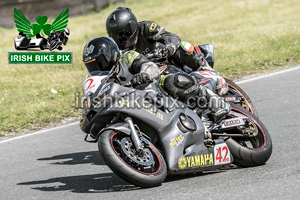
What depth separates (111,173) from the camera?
19.1 feet

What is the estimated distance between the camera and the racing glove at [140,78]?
5.11 m

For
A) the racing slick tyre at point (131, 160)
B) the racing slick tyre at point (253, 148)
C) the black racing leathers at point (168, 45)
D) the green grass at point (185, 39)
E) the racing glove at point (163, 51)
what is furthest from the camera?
the green grass at point (185, 39)

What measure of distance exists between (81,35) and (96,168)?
522 inches

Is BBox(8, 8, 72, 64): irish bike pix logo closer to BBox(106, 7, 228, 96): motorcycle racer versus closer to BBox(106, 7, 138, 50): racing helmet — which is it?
BBox(106, 7, 228, 96): motorcycle racer

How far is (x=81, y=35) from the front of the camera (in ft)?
62.0

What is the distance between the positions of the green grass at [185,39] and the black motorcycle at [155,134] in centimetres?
385

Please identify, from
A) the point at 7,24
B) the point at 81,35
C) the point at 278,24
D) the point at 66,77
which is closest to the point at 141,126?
the point at 66,77

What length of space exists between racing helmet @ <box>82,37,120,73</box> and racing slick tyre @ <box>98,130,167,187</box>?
2.62 feet

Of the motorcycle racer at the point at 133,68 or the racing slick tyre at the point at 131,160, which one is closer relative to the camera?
the racing slick tyre at the point at 131,160

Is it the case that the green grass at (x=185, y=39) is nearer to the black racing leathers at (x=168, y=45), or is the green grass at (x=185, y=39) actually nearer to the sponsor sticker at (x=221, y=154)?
the black racing leathers at (x=168, y=45)

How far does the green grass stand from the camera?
975 cm

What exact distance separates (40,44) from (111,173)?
438 inches
